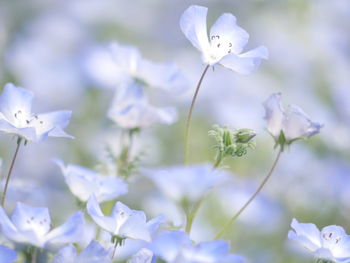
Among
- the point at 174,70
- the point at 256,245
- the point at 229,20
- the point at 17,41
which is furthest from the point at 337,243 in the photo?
the point at 17,41

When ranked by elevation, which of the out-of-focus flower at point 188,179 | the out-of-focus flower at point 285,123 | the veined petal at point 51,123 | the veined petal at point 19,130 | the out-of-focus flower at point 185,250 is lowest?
the out-of-focus flower at point 185,250

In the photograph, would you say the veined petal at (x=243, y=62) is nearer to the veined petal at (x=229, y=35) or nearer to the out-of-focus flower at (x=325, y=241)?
the veined petal at (x=229, y=35)

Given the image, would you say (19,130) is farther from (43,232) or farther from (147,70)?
(147,70)

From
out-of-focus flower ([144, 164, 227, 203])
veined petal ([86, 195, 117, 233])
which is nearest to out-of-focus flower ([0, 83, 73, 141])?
veined petal ([86, 195, 117, 233])

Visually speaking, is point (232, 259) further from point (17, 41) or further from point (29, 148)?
point (17, 41)

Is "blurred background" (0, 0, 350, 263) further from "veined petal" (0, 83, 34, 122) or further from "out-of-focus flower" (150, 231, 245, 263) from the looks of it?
"out-of-focus flower" (150, 231, 245, 263)

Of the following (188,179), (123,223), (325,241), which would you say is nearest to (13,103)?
(123,223)

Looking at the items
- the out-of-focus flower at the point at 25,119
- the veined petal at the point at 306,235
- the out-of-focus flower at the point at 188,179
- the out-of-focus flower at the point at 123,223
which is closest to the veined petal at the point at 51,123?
the out-of-focus flower at the point at 25,119
